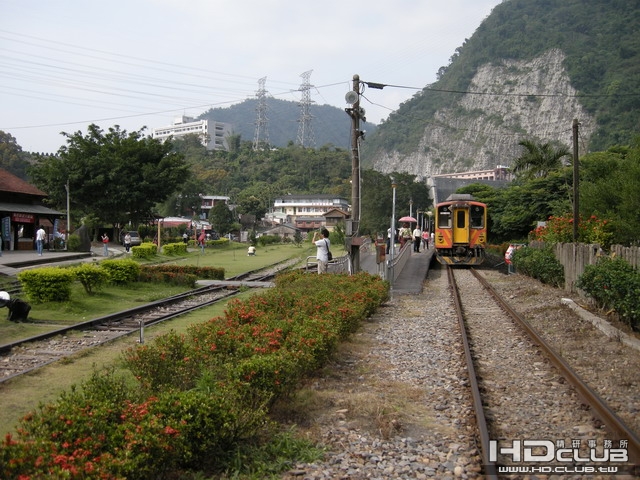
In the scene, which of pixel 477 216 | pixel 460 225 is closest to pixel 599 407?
pixel 460 225

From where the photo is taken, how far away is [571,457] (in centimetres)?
480

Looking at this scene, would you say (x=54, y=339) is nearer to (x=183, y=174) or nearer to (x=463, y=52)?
(x=183, y=174)

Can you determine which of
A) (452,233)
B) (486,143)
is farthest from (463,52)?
(452,233)

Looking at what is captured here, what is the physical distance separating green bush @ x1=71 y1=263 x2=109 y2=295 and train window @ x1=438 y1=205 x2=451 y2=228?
15569 mm

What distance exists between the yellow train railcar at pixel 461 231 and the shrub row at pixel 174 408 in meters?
19.5

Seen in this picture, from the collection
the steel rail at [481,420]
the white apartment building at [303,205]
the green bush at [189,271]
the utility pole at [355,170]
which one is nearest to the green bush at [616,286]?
the steel rail at [481,420]

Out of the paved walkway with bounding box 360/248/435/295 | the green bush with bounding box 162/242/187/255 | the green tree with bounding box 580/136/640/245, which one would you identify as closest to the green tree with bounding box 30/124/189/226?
the green bush with bounding box 162/242/187/255

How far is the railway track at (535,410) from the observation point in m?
4.76

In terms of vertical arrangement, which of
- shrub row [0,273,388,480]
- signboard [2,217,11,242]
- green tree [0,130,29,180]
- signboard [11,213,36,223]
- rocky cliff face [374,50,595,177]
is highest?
rocky cliff face [374,50,595,177]

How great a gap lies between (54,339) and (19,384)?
9.93 ft

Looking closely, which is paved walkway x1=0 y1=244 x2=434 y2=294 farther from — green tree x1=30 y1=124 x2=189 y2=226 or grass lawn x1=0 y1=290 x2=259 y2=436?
green tree x1=30 y1=124 x2=189 y2=226

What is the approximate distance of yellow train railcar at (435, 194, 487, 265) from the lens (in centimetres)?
2628

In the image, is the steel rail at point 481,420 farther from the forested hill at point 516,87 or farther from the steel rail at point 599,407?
the forested hill at point 516,87

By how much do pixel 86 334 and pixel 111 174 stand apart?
1214 inches
